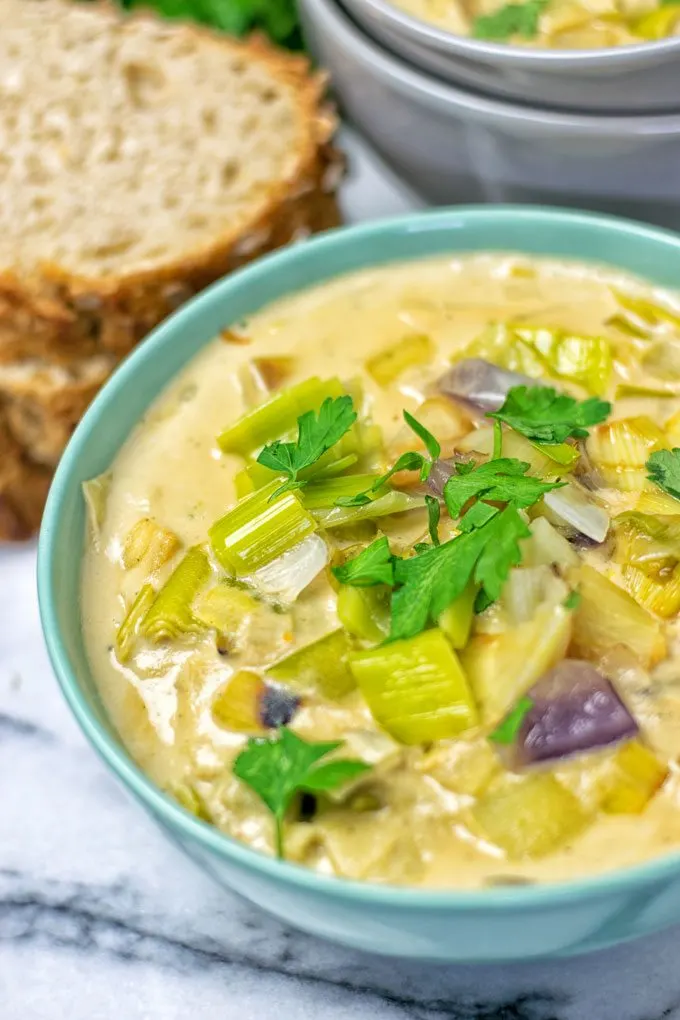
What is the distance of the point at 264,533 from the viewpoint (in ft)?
6.38

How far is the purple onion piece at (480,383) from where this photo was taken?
86.3 inches

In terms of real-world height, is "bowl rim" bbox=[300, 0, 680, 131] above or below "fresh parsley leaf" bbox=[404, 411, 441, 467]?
above

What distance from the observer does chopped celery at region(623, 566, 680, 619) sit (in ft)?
6.16

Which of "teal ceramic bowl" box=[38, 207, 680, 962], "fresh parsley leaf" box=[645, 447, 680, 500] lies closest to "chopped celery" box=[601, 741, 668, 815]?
"teal ceramic bowl" box=[38, 207, 680, 962]

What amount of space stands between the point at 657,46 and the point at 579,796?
1483 mm

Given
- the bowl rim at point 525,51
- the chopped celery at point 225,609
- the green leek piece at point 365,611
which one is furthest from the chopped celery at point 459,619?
the bowl rim at point 525,51

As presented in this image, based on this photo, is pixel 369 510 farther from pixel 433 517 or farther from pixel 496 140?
pixel 496 140

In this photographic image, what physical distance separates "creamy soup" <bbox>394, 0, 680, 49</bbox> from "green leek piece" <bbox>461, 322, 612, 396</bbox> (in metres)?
0.79

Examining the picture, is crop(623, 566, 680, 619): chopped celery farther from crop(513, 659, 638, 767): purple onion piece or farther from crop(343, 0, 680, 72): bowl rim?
crop(343, 0, 680, 72): bowl rim

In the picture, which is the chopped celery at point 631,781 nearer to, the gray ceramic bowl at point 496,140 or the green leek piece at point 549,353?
the green leek piece at point 549,353

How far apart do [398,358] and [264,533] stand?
1.78 ft

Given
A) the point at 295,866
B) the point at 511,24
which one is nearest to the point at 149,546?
the point at 295,866

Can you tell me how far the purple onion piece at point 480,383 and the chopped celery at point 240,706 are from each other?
0.69 metres

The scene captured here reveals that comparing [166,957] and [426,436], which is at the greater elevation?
[426,436]
